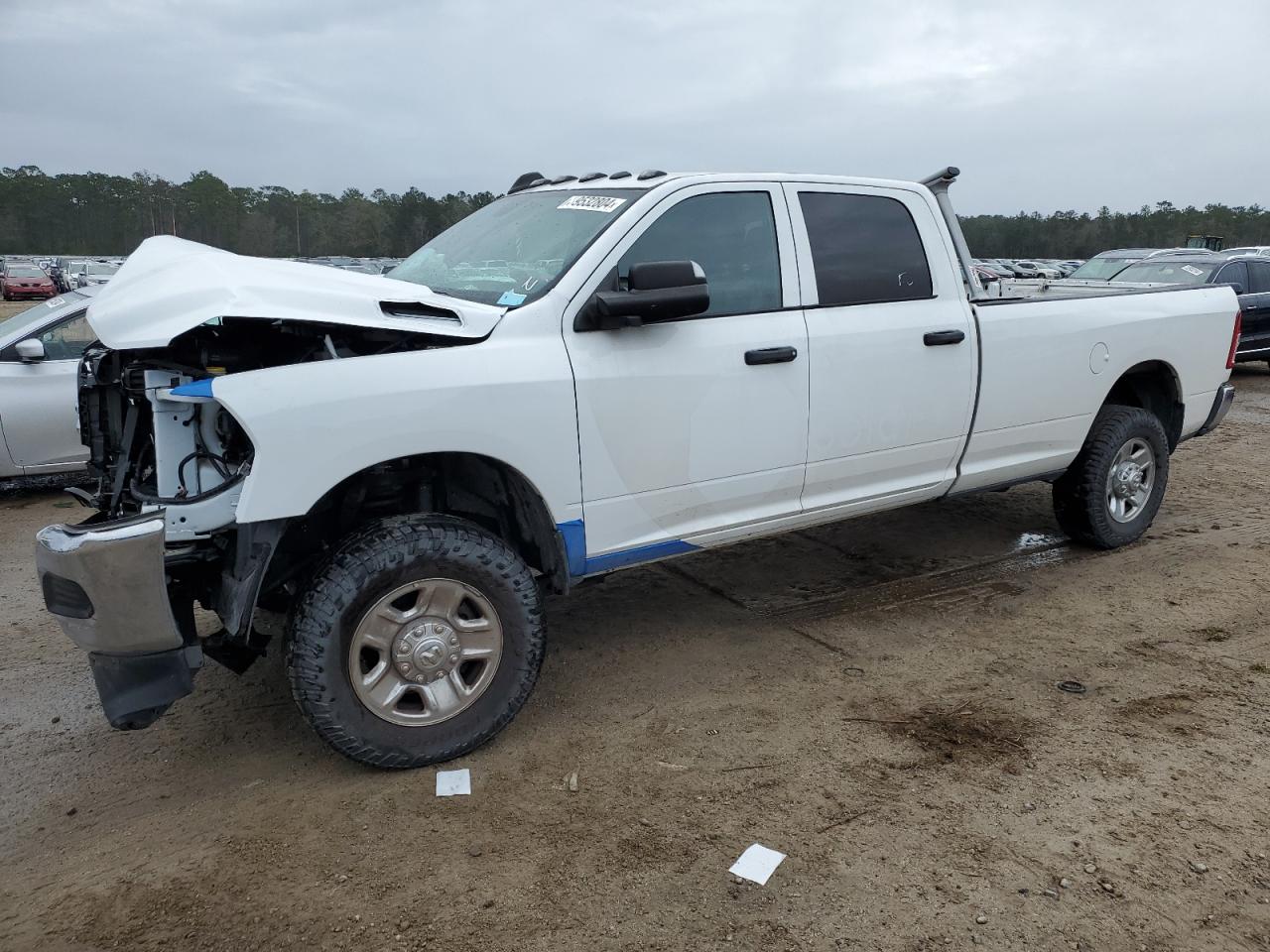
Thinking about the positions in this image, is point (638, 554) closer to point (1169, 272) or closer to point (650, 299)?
point (650, 299)

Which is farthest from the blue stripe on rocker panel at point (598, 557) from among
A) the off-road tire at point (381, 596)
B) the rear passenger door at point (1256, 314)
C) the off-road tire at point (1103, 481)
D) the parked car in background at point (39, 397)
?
the rear passenger door at point (1256, 314)


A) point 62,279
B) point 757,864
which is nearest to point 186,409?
point 757,864

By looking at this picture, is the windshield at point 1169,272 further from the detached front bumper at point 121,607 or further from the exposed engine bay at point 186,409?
the detached front bumper at point 121,607

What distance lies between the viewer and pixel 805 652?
13.9ft

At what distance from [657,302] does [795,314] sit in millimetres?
847

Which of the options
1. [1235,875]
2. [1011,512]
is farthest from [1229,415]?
[1235,875]

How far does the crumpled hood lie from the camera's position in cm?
286

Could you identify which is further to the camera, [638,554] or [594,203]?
[594,203]

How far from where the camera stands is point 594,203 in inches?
153

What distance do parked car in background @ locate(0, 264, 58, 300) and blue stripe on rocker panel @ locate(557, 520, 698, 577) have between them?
115ft

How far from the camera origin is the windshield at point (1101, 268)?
1284 centimetres

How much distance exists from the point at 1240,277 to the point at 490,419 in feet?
41.8

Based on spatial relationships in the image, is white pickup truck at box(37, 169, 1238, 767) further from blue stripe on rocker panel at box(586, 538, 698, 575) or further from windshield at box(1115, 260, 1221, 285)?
windshield at box(1115, 260, 1221, 285)

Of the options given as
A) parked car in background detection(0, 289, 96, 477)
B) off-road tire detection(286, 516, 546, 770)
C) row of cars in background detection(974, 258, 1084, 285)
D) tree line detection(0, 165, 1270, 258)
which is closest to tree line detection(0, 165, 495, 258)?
tree line detection(0, 165, 1270, 258)
